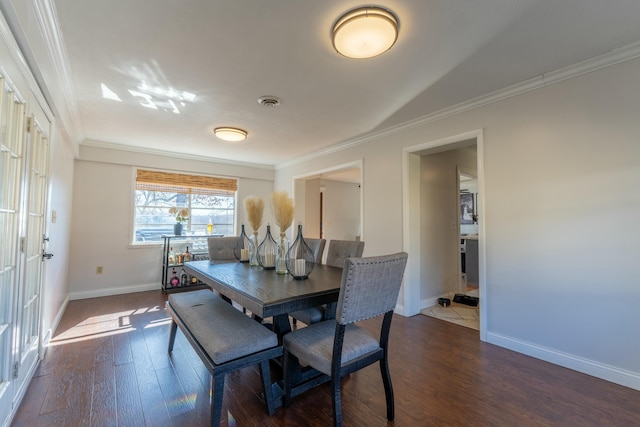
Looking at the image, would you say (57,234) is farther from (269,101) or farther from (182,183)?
(269,101)

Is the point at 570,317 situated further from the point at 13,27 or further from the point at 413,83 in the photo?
the point at 13,27

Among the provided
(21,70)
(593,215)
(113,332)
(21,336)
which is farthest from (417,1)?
(113,332)

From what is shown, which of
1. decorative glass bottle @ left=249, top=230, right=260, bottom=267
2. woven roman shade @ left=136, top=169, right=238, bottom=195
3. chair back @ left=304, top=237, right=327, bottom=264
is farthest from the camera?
woven roman shade @ left=136, top=169, right=238, bottom=195

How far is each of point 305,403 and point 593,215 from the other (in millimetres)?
2470

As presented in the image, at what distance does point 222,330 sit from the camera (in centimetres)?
166

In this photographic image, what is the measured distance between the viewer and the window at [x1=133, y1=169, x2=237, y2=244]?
4617 millimetres

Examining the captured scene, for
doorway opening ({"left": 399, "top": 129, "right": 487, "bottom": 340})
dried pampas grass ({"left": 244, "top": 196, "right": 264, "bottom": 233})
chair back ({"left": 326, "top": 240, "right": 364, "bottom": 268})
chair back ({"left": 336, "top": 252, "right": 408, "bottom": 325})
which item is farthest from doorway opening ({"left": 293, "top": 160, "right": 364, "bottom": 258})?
chair back ({"left": 336, "top": 252, "right": 408, "bottom": 325})

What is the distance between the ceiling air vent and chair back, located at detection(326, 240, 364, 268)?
4.94 feet

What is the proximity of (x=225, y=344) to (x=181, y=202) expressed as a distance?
4.10m

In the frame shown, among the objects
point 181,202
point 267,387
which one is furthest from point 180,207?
point 267,387

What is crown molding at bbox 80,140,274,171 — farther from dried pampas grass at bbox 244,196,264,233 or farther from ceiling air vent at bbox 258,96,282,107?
dried pampas grass at bbox 244,196,264,233

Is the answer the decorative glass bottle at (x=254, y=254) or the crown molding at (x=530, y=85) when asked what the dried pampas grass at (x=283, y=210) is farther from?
the crown molding at (x=530, y=85)

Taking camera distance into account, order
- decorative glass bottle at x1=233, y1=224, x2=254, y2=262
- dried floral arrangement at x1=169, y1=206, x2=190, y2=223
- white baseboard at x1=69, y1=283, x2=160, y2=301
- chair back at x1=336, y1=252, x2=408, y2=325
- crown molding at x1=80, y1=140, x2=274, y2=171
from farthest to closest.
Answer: dried floral arrangement at x1=169, y1=206, x2=190, y2=223
crown molding at x1=80, y1=140, x2=274, y2=171
white baseboard at x1=69, y1=283, x2=160, y2=301
decorative glass bottle at x1=233, y1=224, x2=254, y2=262
chair back at x1=336, y1=252, x2=408, y2=325

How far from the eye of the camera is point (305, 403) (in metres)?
1.73
